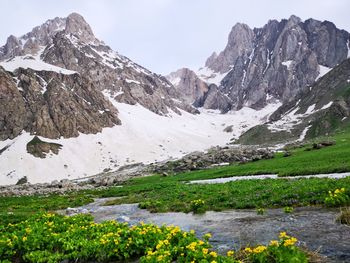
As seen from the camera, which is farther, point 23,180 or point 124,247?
point 23,180

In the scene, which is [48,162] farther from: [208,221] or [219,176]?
[208,221]

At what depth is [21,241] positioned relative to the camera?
17.2 m

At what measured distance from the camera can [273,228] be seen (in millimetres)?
17375

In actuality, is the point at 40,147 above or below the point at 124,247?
above

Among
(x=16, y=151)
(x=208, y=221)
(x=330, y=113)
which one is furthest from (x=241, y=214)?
(x=16, y=151)

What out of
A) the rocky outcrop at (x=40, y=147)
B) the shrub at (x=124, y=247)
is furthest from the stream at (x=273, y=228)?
the rocky outcrop at (x=40, y=147)

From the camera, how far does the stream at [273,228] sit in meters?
13.6

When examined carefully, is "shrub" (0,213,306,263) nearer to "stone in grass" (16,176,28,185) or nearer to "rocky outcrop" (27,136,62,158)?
"stone in grass" (16,176,28,185)

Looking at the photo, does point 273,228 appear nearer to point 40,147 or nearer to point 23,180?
point 23,180

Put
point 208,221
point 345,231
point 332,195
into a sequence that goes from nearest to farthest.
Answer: point 345,231 → point 332,195 → point 208,221

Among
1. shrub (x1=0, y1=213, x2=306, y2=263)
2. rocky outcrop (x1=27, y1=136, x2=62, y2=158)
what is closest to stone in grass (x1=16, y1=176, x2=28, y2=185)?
rocky outcrop (x1=27, y1=136, x2=62, y2=158)

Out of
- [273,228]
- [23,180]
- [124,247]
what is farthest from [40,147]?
[273,228]

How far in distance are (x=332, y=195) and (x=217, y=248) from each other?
9.38 metres

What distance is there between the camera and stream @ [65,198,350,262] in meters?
13.6
